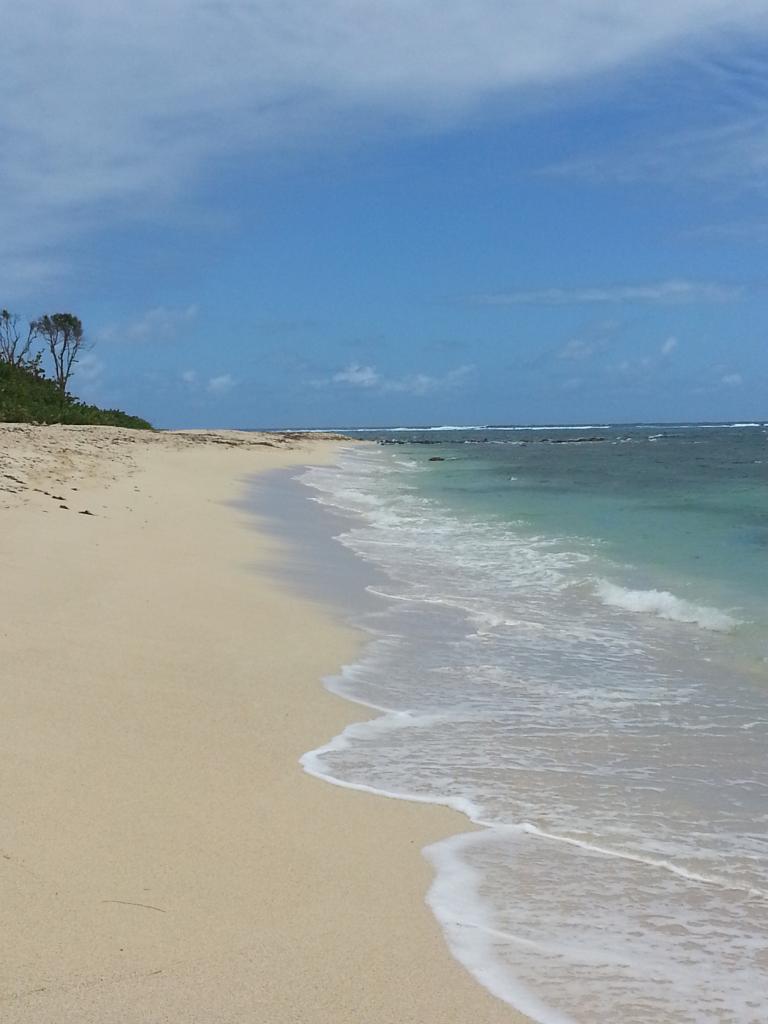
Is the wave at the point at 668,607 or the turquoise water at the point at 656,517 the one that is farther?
the turquoise water at the point at 656,517

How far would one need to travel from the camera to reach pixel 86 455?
20344 millimetres

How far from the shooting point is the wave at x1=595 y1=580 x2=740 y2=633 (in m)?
8.15

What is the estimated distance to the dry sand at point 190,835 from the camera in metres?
2.39

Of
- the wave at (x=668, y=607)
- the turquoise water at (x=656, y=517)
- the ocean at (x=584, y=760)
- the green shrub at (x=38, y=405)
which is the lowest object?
the ocean at (x=584, y=760)

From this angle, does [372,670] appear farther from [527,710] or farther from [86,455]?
[86,455]

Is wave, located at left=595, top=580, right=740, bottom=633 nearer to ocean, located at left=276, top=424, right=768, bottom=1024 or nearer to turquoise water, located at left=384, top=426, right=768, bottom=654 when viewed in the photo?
ocean, located at left=276, top=424, right=768, bottom=1024

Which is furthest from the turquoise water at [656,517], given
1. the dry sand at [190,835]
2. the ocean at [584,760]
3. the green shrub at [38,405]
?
the green shrub at [38,405]

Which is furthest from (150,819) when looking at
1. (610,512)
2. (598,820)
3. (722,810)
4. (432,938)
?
(610,512)

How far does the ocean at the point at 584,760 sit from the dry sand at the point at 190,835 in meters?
0.22

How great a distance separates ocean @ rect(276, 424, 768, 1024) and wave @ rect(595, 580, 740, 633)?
0.10 feet

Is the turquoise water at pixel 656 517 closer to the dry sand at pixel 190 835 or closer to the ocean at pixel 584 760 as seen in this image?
the ocean at pixel 584 760

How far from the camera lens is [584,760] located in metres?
4.51

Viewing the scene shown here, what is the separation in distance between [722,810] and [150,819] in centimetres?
240

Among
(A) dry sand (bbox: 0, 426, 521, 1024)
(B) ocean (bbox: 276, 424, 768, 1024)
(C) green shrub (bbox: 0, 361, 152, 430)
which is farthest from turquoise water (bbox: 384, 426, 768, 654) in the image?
(C) green shrub (bbox: 0, 361, 152, 430)
